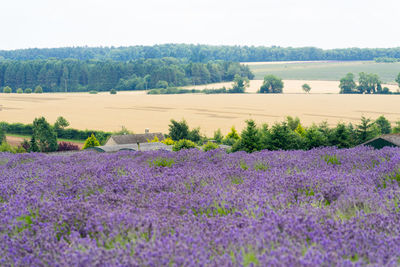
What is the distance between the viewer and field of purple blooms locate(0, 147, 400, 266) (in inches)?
139

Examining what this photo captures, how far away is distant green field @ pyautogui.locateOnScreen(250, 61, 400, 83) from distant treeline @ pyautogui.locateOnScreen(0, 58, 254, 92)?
14.2 meters

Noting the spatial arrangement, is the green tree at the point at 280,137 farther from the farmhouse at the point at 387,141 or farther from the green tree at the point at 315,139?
the farmhouse at the point at 387,141

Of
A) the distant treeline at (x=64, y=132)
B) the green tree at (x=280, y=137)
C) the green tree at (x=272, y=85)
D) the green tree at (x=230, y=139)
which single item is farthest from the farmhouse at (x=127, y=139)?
the green tree at (x=272, y=85)

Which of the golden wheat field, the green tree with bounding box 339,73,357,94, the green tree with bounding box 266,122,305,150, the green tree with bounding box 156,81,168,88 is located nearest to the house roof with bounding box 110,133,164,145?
the golden wheat field

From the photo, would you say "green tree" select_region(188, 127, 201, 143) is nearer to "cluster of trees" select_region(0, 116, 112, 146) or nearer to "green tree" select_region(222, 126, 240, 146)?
"green tree" select_region(222, 126, 240, 146)

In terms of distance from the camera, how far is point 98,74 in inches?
6614

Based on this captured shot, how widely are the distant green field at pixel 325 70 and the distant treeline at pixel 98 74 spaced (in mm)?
14173

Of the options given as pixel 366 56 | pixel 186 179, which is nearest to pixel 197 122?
pixel 186 179

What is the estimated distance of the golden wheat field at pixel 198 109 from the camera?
83375 millimetres

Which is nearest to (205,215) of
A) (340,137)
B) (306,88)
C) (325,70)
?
(340,137)

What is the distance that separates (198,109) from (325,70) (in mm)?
81591

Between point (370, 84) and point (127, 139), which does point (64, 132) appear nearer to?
point (127, 139)

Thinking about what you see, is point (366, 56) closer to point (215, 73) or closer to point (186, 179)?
→ point (215, 73)

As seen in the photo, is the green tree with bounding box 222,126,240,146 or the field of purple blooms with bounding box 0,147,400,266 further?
the green tree with bounding box 222,126,240,146
